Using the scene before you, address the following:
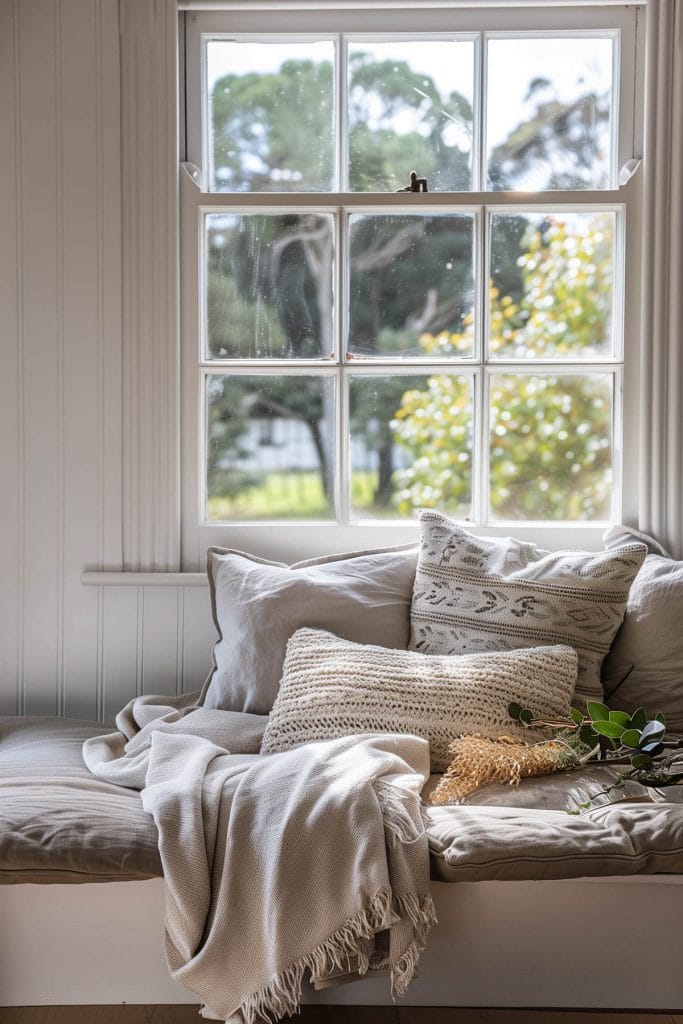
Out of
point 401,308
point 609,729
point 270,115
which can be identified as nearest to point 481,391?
point 401,308

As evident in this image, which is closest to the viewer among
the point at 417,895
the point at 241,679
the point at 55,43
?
the point at 417,895

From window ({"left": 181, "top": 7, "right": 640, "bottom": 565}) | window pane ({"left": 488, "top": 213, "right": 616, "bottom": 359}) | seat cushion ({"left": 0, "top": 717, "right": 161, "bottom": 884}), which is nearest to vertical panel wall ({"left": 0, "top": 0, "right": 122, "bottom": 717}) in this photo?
window ({"left": 181, "top": 7, "right": 640, "bottom": 565})

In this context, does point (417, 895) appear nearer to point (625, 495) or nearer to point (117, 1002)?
point (117, 1002)

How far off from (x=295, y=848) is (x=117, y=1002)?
1.68 ft

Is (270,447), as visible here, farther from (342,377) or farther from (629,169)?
(629,169)

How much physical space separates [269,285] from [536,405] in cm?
81

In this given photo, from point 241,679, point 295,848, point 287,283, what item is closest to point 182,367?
point 287,283

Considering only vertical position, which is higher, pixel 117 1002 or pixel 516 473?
pixel 516 473

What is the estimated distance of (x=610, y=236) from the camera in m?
2.56

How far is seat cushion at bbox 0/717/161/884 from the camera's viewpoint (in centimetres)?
163

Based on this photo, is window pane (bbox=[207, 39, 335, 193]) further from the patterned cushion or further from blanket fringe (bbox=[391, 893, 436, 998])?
blanket fringe (bbox=[391, 893, 436, 998])

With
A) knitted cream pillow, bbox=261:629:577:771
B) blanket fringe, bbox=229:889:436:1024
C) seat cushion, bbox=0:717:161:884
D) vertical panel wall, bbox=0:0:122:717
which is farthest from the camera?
vertical panel wall, bbox=0:0:122:717

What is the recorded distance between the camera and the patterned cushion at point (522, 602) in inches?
84.1

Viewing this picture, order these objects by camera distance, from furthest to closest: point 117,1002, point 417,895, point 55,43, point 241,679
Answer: point 55,43 < point 241,679 < point 117,1002 < point 417,895
